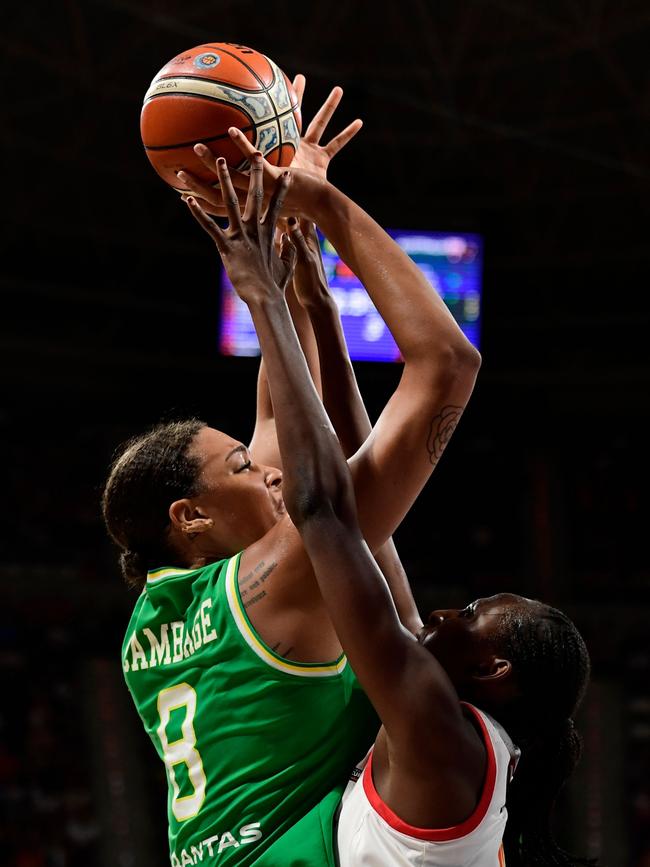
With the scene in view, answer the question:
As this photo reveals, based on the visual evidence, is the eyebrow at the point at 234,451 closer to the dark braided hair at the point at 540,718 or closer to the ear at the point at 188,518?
the ear at the point at 188,518

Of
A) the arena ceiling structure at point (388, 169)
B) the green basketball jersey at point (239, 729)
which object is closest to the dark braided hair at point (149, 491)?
the green basketball jersey at point (239, 729)

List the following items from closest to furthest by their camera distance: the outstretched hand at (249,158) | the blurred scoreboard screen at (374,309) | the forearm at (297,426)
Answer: the forearm at (297,426) < the outstretched hand at (249,158) < the blurred scoreboard screen at (374,309)

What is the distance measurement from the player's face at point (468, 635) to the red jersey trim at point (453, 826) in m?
0.17

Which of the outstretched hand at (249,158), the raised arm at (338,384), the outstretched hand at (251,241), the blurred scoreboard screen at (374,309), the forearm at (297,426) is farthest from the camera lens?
the blurred scoreboard screen at (374,309)

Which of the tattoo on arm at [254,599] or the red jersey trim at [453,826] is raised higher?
the tattoo on arm at [254,599]

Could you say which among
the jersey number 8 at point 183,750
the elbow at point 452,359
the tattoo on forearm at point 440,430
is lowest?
the jersey number 8 at point 183,750

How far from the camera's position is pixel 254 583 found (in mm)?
2242

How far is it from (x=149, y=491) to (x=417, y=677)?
88 cm

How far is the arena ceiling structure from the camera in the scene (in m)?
12.0

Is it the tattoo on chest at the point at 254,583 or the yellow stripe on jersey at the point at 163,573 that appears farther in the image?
the yellow stripe on jersey at the point at 163,573

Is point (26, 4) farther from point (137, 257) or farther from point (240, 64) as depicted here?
point (240, 64)

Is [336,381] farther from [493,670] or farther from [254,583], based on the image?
[493,670]

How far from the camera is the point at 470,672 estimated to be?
→ 2230 millimetres

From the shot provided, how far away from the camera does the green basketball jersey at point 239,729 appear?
2.22 metres
